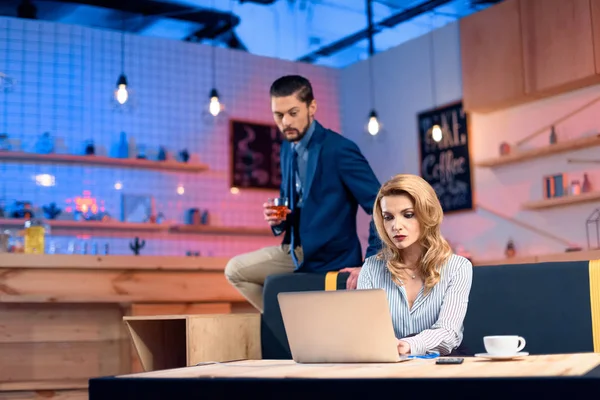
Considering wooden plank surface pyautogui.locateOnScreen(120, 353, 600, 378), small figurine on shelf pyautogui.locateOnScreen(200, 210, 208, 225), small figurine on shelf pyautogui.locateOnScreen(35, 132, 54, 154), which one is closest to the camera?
wooden plank surface pyautogui.locateOnScreen(120, 353, 600, 378)

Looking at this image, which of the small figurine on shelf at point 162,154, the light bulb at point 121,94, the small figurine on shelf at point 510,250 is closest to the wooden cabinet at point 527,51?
the small figurine on shelf at point 510,250

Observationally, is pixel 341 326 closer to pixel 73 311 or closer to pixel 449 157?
pixel 73 311

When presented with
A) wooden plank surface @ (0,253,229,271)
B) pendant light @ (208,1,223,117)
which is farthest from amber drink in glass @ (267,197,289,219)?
pendant light @ (208,1,223,117)

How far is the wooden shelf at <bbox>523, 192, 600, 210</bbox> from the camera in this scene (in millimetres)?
5949

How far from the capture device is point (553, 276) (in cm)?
285

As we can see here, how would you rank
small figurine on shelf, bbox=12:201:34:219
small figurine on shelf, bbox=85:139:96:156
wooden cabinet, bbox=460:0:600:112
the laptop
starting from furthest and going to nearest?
small figurine on shelf, bbox=85:139:96:156, small figurine on shelf, bbox=12:201:34:219, wooden cabinet, bbox=460:0:600:112, the laptop

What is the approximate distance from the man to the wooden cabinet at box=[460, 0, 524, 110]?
3.29 metres

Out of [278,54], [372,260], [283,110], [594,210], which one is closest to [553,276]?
[372,260]

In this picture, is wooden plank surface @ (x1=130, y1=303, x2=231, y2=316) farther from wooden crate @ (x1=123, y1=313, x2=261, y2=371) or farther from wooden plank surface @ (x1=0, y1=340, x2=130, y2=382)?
wooden crate @ (x1=123, y1=313, x2=261, y2=371)

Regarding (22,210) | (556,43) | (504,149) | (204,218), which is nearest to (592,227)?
(504,149)

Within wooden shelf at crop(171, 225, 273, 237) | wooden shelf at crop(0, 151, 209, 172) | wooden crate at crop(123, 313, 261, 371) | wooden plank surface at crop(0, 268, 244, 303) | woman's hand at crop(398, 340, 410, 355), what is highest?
wooden shelf at crop(0, 151, 209, 172)

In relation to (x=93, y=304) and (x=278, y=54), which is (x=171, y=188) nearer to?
(x=278, y=54)

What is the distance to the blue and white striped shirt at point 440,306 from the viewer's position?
2.47 m

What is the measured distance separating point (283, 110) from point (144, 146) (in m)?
4.17
